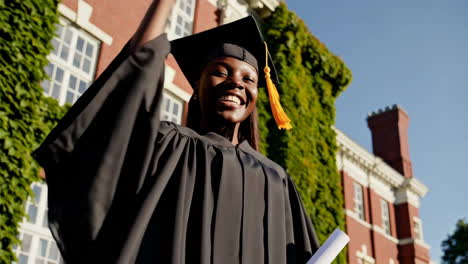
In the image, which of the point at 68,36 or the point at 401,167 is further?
the point at 401,167

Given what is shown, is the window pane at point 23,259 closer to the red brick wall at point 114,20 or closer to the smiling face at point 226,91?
the red brick wall at point 114,20

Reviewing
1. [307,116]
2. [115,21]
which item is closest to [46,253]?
[115,21]

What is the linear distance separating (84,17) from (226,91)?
7765 millimetres

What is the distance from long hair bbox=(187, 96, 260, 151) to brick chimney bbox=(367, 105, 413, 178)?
2504 cm

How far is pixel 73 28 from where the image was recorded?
9305 mm

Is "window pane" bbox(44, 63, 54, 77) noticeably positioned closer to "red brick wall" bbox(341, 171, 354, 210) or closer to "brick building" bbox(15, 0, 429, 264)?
"brick building" bbox(15, 0, 429, 264)

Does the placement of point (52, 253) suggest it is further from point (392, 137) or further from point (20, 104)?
point (392, 137)

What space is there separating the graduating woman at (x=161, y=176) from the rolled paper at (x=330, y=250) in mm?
265

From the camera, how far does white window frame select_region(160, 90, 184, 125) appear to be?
1083 cm

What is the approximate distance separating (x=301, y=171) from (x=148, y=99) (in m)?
11.6

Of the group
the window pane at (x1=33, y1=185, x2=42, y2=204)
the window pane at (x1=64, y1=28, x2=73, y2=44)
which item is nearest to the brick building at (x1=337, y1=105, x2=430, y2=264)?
the window pane at (x1=33, y1=185, x2=42, y2=204)

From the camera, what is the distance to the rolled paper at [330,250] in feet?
6.53

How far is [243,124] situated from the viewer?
2758 millimetres

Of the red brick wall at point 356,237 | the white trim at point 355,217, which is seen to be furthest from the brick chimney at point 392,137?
the red brick wall at point 356,237
